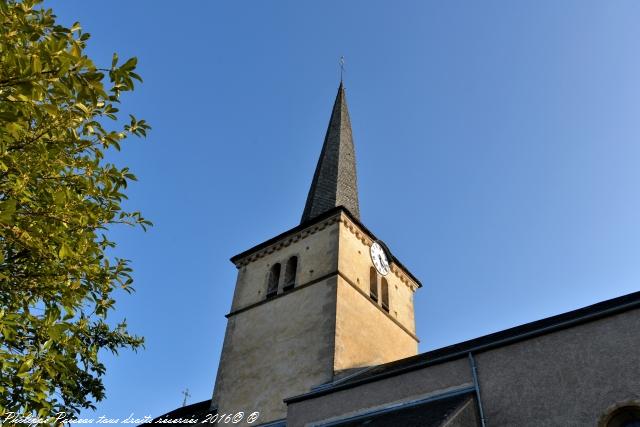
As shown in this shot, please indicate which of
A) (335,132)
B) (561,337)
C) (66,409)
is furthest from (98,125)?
(335,132)

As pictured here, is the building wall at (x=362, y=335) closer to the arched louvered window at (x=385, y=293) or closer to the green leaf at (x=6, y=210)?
the arched louvered window at (x=385, y=293)

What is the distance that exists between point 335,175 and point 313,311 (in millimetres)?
8080

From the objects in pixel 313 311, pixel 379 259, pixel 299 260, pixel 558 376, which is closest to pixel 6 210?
pixel 558 376

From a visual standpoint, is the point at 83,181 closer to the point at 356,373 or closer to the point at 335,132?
the point at 356,373

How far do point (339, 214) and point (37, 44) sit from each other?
14.4 metres

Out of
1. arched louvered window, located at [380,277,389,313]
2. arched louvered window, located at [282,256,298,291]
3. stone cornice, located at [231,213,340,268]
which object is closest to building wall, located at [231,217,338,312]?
stone cornice, located at [231,213,340,268]

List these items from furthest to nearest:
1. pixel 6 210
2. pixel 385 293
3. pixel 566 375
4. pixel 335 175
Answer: pixel 335 175
pixel 385 293
pixel 566 375
pixel 6 210

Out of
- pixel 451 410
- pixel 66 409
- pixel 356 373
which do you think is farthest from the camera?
pixel 356 373

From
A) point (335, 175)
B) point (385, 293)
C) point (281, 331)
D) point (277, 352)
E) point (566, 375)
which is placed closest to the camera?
point (566, 375)

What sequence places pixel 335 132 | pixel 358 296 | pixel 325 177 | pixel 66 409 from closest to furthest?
1. pixel 66 409
2. pixel 358 296
3. pixel 325 177
4. pixel 335 132

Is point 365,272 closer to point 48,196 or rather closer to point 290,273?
point 290,273

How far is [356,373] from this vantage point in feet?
50.5

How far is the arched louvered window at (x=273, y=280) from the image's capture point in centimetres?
1911

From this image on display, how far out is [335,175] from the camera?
2305 centimetres
